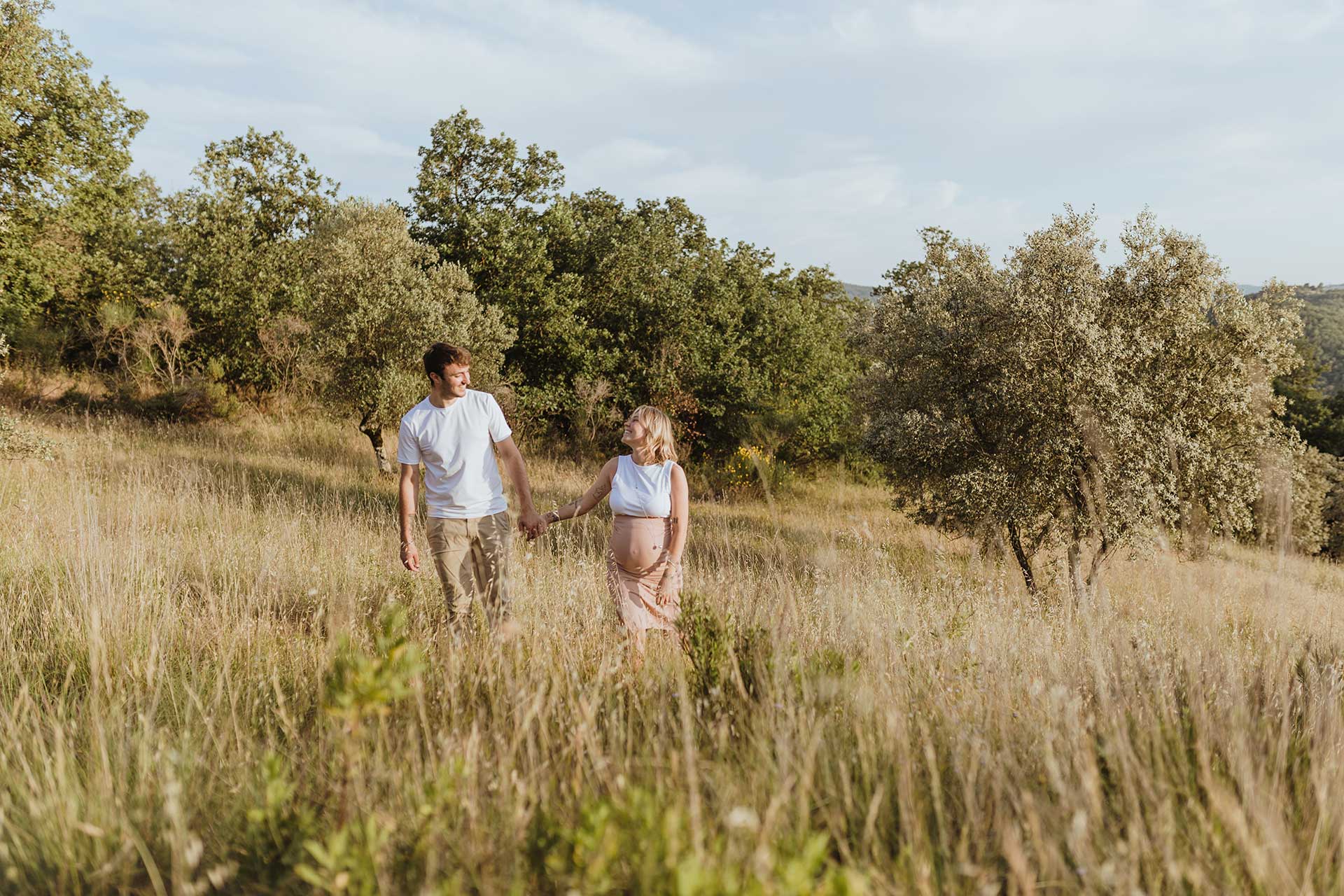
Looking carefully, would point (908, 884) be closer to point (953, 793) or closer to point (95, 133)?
point (953, 793)

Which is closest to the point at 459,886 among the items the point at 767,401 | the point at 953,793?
the point at 953,793

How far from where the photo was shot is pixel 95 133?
59.1 ft

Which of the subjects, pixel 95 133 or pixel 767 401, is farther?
pixel 767 401

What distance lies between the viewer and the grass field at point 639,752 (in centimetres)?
193

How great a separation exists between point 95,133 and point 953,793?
2337 cm

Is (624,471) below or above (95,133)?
below

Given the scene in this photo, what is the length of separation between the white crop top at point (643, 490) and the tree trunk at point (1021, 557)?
336 inches

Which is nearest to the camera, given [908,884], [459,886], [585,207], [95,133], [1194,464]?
[459,886]

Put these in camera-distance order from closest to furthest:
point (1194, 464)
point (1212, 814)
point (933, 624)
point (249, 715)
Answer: point (1212, 814) < point (249, 715) < point (933, 624) < point (1194, 464)

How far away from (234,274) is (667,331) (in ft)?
44.0

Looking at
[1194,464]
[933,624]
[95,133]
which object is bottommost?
[933,624]

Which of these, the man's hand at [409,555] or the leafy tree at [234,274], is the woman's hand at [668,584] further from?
the leafy tree at [234,274]

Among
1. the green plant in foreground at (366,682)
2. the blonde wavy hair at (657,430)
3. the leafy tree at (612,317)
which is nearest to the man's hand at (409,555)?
the blonde wavy hair at (657,430)

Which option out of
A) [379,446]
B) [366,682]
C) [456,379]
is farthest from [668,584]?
[379,446]
